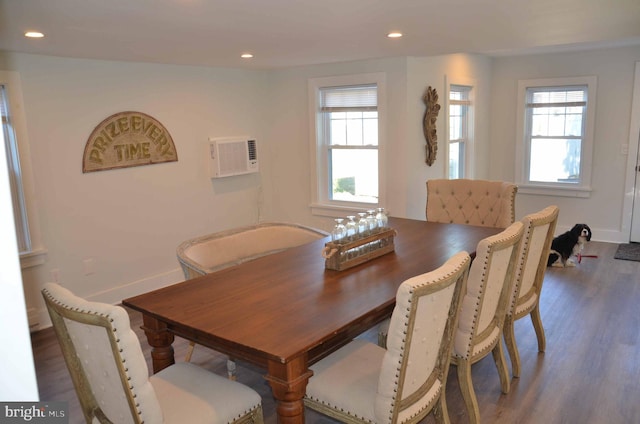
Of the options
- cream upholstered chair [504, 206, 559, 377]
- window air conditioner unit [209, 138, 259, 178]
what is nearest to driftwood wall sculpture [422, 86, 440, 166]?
window air conditioner unit [209, 138, 259, 178]

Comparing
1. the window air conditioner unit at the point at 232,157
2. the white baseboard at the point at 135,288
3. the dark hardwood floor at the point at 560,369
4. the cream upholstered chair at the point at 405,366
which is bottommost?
the dark hardwood floor at the point at 560,369

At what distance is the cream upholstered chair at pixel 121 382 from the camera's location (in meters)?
1.64

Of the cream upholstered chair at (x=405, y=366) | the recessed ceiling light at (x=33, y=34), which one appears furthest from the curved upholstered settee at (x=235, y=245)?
the recessed ceiling light at (x=33, y=34)

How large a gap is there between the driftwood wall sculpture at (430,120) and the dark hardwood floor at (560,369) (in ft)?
5.70

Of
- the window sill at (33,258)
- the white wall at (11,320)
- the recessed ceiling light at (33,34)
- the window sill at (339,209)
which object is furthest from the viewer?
the window sill at (339,209)

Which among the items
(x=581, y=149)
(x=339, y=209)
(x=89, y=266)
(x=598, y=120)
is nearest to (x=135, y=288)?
(x=89, y=266)

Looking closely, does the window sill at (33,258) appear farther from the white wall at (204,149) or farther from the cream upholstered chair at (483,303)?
the cream upholstered chair at (483,303)

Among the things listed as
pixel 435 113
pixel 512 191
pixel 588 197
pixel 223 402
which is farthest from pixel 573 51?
pixel 223 402

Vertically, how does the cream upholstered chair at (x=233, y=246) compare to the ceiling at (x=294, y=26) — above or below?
below

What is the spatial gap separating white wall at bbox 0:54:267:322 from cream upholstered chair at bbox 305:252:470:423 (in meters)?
2.80

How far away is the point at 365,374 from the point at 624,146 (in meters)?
5.17

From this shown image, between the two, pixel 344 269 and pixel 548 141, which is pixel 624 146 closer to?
pixel 548 141

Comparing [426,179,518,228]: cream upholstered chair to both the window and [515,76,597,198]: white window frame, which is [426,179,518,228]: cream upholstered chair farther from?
[515,76,597,198]: white window frame

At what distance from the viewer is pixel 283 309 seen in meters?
2.13
